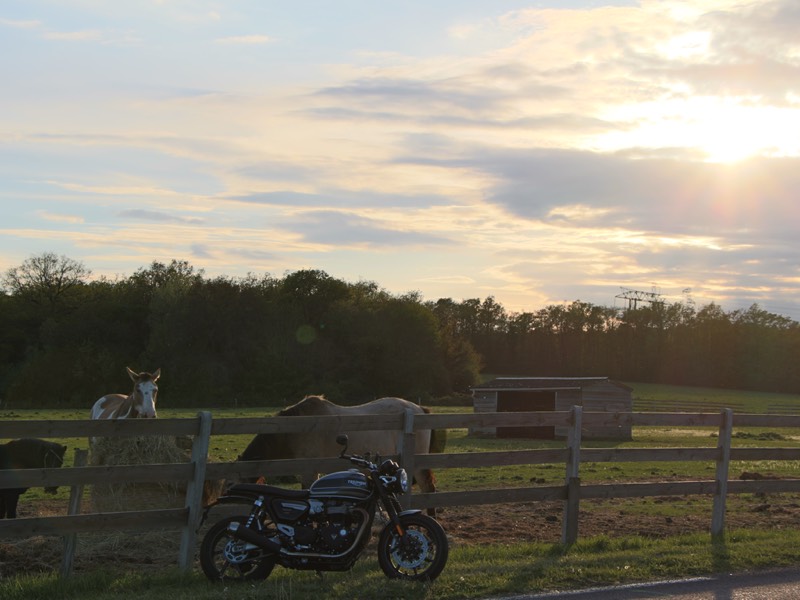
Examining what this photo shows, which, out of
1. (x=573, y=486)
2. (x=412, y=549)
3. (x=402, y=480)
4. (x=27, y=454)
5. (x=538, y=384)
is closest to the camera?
(x=412, y=549)

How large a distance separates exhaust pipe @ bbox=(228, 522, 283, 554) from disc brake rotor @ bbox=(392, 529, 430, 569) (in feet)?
3.46

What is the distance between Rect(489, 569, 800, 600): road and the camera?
754 centimetres

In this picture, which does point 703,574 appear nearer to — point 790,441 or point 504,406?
point 790,441

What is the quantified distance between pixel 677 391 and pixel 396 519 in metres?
87.5

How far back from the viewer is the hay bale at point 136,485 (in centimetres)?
1088

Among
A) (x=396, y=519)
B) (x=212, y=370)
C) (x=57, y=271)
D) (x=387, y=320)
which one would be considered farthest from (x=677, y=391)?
(x=396, y=519)

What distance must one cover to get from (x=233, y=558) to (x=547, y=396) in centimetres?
3982

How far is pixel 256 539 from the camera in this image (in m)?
7.69

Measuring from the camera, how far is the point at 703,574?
28.3 ft

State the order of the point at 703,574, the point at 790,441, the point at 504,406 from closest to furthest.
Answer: the point at 703,574, the point at 790,441, the point at 504,406

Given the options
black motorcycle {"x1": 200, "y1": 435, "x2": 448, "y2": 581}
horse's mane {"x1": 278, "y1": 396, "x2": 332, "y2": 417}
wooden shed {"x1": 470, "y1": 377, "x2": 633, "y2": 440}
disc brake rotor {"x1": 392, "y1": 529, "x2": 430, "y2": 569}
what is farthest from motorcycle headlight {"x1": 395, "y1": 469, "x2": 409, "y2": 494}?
wooden shed {"x1": 470, "y1": 377, "x2": 633, "y2": 440}

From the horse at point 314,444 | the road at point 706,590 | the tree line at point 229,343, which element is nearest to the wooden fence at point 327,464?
the road at point 706,590

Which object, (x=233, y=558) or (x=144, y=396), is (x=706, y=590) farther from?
(x=144, y=396)

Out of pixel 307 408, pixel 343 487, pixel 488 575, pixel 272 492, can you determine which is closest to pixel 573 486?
pixel 488 575
